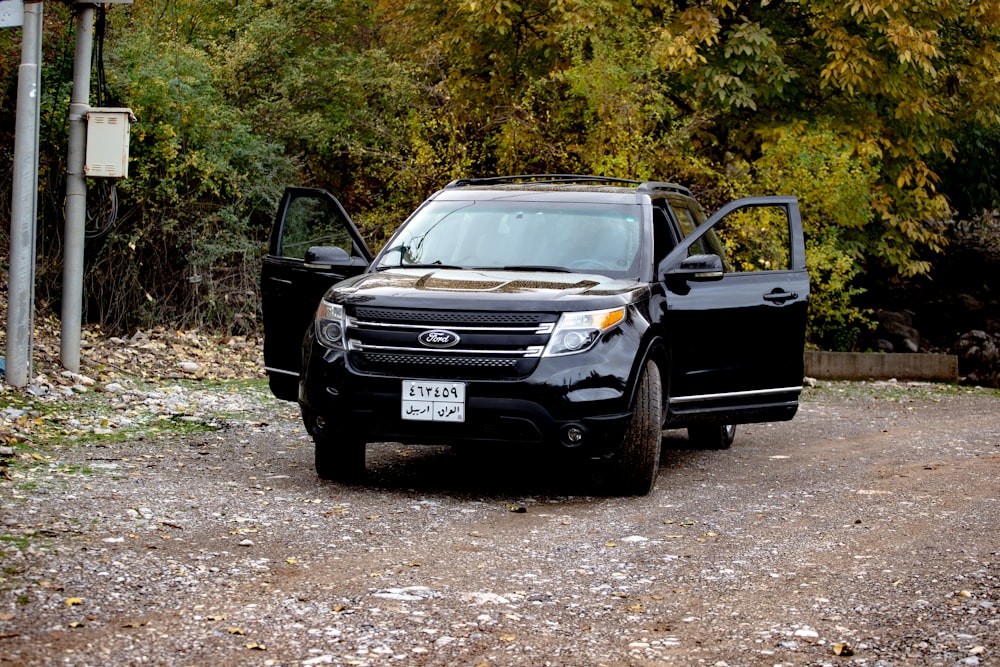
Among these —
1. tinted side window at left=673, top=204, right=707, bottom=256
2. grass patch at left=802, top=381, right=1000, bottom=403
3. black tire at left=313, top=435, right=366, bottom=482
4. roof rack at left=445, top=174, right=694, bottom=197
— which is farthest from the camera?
grass patch at left=802, top=381, right=1000, bottom=403

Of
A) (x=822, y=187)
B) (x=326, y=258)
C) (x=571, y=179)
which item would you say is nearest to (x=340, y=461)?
(x=326, y=258)

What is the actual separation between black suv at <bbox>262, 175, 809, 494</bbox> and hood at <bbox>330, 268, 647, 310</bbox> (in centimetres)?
1

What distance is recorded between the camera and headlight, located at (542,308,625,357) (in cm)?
745

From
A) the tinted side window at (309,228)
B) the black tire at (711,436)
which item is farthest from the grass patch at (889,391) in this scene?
the tinted side window at (309,228)

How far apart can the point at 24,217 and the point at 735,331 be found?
5.85 meters

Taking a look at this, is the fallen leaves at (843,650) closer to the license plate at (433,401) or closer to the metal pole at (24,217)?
the license plate at (433,401)

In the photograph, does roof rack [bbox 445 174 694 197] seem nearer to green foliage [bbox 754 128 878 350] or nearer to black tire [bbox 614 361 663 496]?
black tire [bbox 614 361 663 496]

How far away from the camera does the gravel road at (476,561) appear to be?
187 inches

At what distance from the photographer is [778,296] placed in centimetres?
913

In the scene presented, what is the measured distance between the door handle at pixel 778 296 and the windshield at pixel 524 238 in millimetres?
1054

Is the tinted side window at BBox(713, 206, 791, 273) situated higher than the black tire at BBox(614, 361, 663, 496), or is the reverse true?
the tinted side window at BBox(713, 206, 791, 273)

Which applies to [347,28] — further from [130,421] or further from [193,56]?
[130,421]

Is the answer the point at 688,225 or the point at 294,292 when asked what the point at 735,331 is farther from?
the point at 294,292

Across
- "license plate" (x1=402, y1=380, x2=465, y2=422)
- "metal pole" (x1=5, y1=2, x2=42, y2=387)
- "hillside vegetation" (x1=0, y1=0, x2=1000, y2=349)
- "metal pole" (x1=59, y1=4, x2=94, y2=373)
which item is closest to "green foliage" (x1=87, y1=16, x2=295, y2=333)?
"hillside vegetation" (x1=0, y1=0, x2=1000, y2=349)
